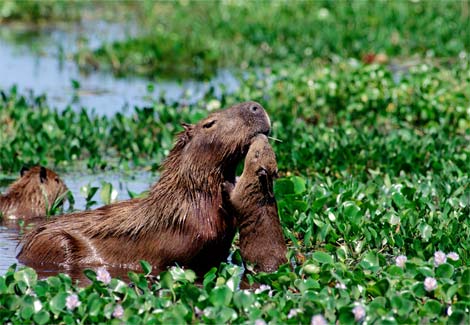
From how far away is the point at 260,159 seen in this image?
6.28 metres

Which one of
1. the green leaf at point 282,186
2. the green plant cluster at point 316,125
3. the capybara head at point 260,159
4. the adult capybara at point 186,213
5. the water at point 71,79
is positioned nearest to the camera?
the capybara head at point 260,159

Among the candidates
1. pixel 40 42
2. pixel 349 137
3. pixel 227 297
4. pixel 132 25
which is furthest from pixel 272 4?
pixel 227 297

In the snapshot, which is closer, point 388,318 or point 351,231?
point 388,318

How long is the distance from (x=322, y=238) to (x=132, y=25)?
12.1m

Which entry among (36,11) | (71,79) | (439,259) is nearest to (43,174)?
(439,259)

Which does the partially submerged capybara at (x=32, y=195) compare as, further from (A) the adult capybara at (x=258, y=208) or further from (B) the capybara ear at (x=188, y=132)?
(A) the adult capybara at (x=258, y=208)

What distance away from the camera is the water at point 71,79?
1274 centimetres

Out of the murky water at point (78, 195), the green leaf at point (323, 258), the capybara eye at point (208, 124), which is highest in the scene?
the capybara eye at point (208, 124)

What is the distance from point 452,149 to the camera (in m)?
9.30

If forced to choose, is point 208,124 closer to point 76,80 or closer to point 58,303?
point 58,303

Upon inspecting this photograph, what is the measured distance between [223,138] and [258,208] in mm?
453

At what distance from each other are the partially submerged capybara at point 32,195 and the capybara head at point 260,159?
2197 millimetres

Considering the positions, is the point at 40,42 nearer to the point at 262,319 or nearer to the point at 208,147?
the point at 208,147

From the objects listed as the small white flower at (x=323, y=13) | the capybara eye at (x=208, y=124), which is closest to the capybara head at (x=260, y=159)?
the capybara eye at (x=208, y=124)
